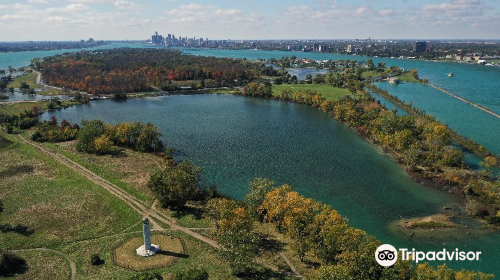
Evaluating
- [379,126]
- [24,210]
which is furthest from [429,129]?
[24,210]

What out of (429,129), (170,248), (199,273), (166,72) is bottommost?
(170,248)

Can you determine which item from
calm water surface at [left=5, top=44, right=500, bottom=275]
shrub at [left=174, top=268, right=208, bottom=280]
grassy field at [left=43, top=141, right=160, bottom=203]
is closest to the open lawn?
calm water surface at [left=5, top=44, right=500, bottom=275]

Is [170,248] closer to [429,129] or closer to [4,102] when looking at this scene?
[429,129]

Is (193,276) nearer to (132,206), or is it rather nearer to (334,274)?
(334,274)

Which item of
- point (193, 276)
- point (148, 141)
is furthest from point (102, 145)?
point (193, 276)

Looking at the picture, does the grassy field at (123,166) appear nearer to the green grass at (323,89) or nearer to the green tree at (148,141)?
the green tree at (148,141)

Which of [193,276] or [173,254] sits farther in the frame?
[173,254]

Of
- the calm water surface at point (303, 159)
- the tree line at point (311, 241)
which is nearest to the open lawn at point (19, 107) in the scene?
the calm water surface at point (303, 159)
